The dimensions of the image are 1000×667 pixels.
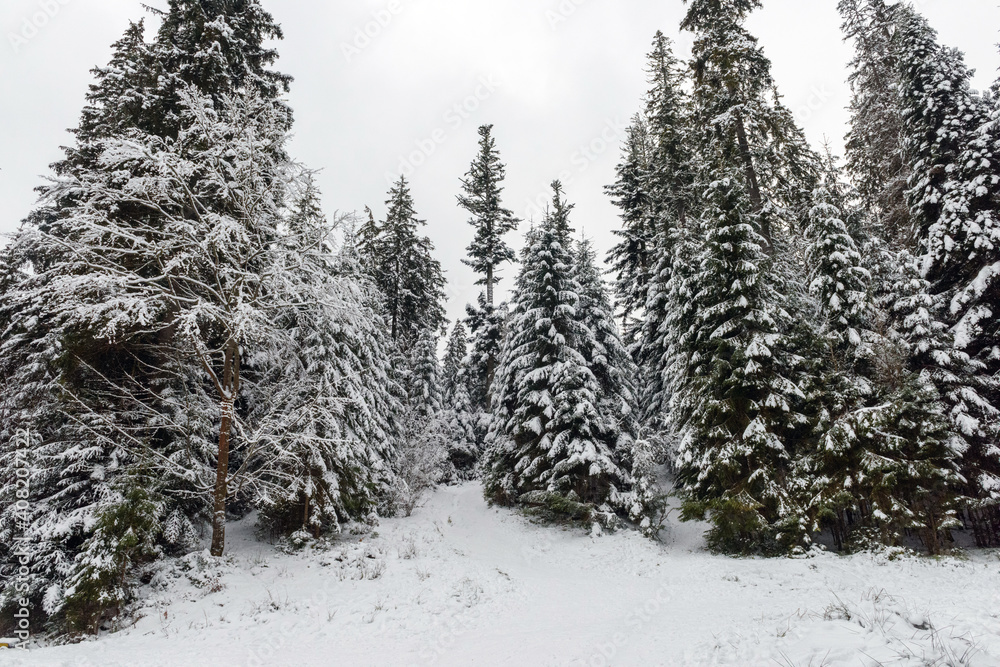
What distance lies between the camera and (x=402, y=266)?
27781 mm

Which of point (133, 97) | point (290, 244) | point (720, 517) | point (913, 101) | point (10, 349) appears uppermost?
point (913, 101)

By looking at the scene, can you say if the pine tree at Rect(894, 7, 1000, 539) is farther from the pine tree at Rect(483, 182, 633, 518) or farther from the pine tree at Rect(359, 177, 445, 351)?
the pine tree at Rect(359, 177, 445, 351)

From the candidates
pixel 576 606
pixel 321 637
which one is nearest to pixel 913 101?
pixel 576 606

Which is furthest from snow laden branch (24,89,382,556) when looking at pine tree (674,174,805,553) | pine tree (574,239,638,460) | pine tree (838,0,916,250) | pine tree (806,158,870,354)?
pine tree (838,0,916,250)

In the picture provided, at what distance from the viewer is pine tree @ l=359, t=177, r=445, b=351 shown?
27.2 metres

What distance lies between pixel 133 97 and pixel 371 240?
13773 mm

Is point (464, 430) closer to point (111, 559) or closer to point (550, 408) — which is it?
point (550, 408)

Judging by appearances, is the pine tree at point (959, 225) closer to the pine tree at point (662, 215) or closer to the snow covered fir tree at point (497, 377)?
the snow covered fir tree at point (497, 377)

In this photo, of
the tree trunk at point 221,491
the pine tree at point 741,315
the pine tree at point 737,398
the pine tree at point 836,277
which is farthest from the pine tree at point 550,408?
the tree trunk at point 221,491

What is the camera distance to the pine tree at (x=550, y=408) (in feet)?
57.1

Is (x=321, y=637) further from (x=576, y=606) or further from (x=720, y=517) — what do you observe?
(x=720, y=517)

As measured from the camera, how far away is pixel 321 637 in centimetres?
773

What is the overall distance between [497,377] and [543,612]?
41.7 ft

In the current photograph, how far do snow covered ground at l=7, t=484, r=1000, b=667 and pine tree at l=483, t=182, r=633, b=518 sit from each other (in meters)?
3.63
